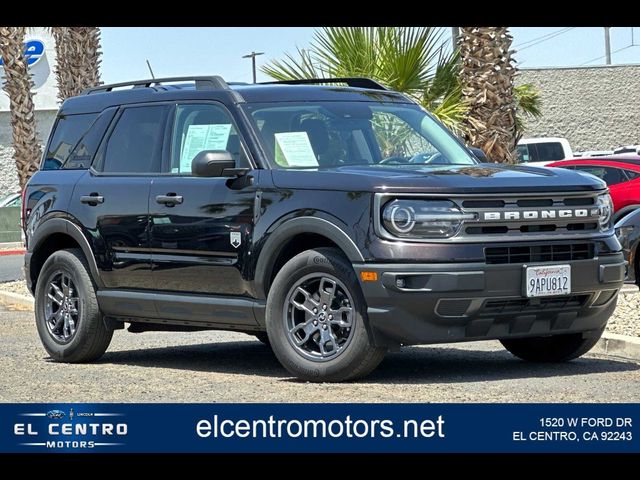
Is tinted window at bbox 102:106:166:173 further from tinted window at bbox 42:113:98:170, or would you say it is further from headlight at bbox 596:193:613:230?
headlight at bbox 596:193:613:230

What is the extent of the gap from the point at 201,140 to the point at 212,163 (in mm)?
A: 748

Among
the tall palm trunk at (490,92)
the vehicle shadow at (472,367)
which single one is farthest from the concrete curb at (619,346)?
the tall palm trunk at (490,92)

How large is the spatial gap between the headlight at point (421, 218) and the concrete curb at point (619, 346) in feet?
7.90

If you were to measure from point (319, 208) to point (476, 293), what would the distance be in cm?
108

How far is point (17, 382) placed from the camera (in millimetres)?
9148

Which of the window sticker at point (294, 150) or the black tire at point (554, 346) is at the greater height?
the window sticker at point (294, 150)

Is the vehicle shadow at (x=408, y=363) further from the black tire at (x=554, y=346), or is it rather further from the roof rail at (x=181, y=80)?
the roof rail at (x=181, y=80)

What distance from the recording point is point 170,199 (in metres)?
9.52

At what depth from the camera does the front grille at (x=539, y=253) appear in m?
8.41

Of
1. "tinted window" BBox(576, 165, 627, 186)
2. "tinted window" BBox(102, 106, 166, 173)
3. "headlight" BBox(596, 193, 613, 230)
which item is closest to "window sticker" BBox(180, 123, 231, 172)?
"tinted window" BBox(102, 106, 166, 173)
